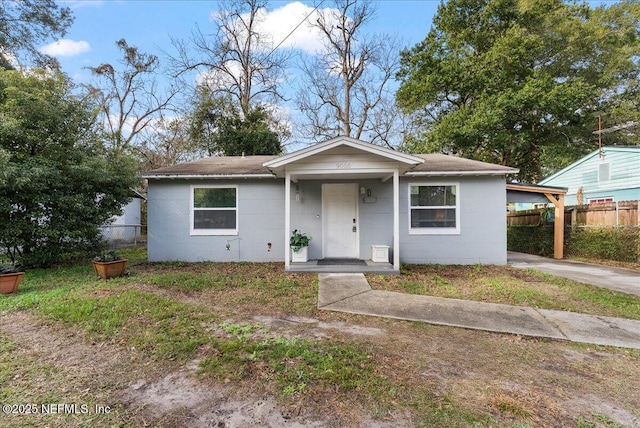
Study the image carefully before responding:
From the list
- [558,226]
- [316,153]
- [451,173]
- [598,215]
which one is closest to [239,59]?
[316,153]

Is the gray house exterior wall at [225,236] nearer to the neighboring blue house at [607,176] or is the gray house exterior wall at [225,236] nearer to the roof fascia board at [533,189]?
the roof fascia board at [533,189]

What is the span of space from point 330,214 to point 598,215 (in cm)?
840

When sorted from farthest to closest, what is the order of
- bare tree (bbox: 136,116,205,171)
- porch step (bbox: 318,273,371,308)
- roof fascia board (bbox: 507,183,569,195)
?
bare tree (bbox: 136,116,205,171)
roof fascia board (bbox: 507,183,569,195)
porch step (bbox: 318,273,371,308)

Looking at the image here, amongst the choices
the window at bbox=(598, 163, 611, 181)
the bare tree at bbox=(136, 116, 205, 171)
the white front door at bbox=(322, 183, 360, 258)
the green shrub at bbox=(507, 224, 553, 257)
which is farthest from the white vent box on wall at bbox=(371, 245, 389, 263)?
the bare tree at bbox=(136, 116, 205, 171)

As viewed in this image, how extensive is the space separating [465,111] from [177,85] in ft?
58.4

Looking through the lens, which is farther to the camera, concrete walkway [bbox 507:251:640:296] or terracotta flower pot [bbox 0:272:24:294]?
concrete walkway [bbox 507:251:640:296]

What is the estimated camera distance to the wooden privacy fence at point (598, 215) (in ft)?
27.1

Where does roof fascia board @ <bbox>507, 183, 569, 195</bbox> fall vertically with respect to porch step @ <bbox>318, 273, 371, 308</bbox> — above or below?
above

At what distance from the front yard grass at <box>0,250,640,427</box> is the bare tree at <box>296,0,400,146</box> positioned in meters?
16.3

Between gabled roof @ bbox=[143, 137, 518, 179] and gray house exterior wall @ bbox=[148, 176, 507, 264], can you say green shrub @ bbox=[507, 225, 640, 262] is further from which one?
→ gabled roof @ bbox=[143, 137, 518, 179]

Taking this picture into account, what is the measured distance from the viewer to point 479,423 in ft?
6.88

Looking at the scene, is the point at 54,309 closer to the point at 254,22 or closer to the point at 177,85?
the point at 177,85

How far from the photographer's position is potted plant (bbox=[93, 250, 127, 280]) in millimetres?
6219

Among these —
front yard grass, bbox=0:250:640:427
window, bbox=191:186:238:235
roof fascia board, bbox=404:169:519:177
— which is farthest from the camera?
window, bbox=191:186:238:235
